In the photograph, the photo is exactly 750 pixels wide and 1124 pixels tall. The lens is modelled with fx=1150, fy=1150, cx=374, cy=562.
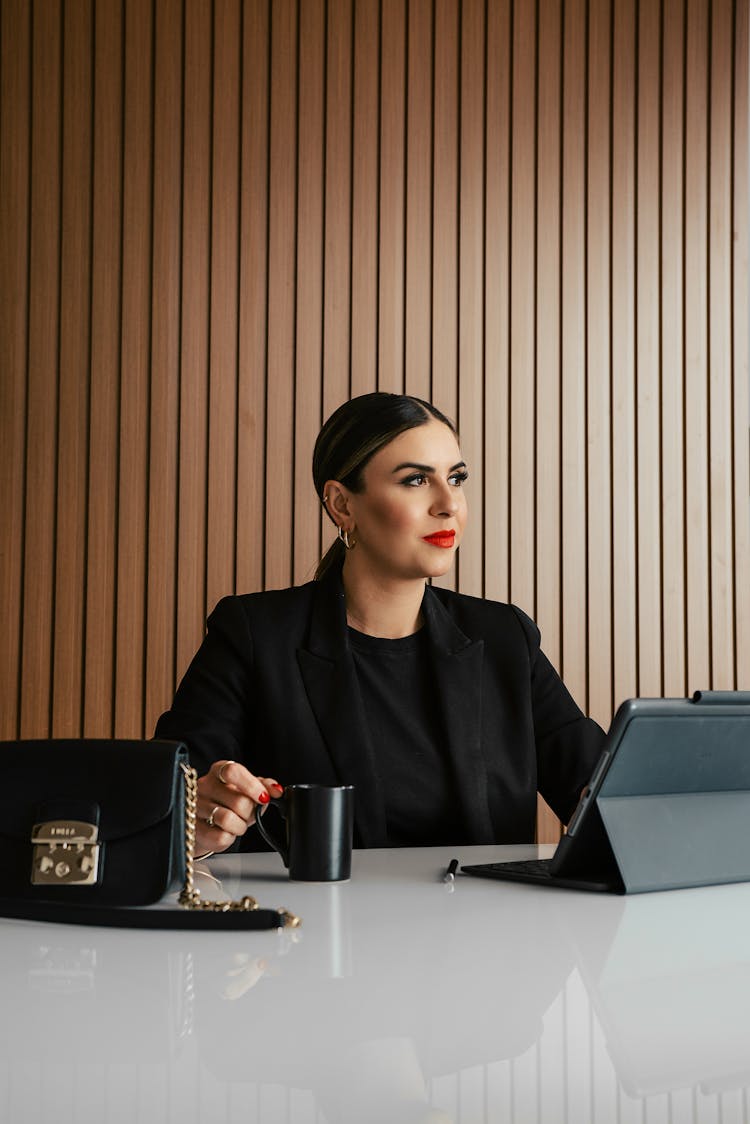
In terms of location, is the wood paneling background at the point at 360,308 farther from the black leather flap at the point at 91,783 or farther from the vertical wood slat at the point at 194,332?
the black leather flap at the point at 91,783

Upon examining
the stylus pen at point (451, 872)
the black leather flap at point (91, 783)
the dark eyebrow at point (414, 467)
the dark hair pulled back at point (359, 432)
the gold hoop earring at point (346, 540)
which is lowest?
the stylus pen at point (451, 872)

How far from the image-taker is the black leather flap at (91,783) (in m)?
1.27

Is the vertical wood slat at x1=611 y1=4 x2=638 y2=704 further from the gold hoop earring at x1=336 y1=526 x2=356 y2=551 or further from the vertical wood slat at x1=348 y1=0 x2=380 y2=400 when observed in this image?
the gold hoop earring at x1=336 y1=526 x2=356 y2=551

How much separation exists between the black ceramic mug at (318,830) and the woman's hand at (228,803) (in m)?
0.05

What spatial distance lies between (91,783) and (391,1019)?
0.55m

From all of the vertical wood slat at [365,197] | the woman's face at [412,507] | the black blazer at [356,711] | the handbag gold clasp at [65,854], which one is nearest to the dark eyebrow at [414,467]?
the woman's face at [412,507]

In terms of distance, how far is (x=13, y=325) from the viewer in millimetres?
3693

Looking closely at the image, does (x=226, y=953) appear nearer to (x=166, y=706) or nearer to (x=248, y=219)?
(x=166, y=706)

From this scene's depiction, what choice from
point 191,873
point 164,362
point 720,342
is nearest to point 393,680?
point 191,873

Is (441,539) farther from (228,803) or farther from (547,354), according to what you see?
(547,354)

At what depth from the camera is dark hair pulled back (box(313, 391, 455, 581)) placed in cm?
240

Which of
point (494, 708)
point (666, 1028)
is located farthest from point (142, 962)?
point (494, 708)

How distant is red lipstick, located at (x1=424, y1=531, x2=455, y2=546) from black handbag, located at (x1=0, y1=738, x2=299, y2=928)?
107 centimetres

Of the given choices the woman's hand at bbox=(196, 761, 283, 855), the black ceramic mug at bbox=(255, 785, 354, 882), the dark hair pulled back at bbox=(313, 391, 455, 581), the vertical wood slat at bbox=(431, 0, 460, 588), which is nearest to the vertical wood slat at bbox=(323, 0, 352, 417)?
the vertical wood slat at bbox=(431, 0, 460, 588)
